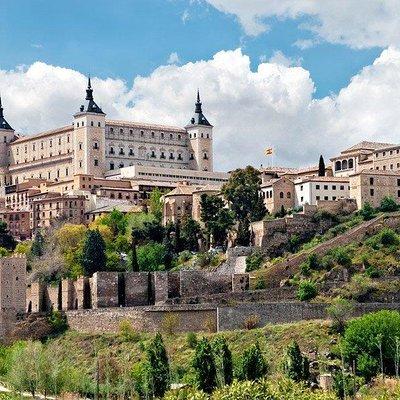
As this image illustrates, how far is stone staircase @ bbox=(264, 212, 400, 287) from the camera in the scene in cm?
8088

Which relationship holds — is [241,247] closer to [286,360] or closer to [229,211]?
[229,211]

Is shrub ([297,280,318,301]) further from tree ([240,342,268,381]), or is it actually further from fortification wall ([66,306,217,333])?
tree ([240,342,268,381])

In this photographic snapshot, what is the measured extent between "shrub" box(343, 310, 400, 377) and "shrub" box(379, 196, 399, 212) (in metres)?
18.8

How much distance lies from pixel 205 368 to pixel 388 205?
2702cm

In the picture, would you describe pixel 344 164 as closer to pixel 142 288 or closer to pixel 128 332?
pixel 142 288

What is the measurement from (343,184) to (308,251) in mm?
12617

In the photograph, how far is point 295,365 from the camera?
214 ft

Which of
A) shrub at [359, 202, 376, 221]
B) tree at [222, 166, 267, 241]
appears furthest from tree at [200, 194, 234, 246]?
shrub at [359, 202, 376, 221]

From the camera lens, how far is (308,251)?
270 ft

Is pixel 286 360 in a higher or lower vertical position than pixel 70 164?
lower

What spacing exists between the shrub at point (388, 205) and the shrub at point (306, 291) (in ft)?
42.2

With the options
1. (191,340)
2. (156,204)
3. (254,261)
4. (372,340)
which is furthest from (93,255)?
(372,340)

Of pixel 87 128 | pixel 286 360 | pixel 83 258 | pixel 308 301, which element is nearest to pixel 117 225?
pixel 83 258

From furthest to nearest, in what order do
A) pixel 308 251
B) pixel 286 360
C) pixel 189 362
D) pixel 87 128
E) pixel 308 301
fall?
pixel 87 128 < pixel 308 251 < pixel 308 301 < pixel 189 362 < pixel 286 360
